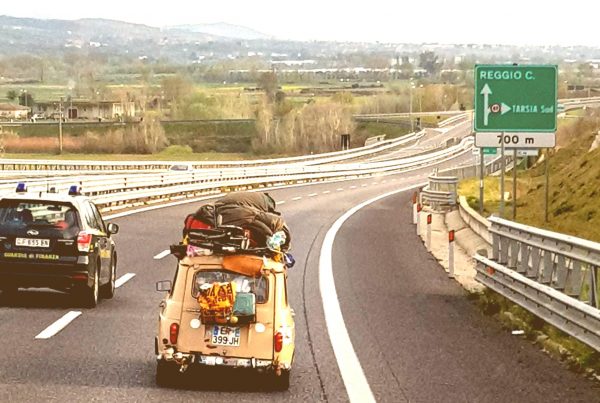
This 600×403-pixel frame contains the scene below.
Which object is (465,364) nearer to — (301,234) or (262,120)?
(301,234)

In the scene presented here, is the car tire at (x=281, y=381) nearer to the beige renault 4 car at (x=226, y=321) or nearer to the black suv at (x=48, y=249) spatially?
the beige renault 4 car at (x=226, y=321)

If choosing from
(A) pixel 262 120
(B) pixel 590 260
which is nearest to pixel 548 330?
(B) pixel 590 260

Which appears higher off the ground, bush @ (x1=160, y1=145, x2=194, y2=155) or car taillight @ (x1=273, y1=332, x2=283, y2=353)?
car taillight @ (x1=273, y1=332, x2=283, y2=353)

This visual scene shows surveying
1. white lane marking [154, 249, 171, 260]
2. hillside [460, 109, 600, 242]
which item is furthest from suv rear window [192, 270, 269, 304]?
hillside [460, 109, 600, 242]

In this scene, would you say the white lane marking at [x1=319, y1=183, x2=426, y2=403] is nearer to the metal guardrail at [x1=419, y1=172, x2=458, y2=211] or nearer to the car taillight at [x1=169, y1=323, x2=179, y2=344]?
the car taillight at [x1=169, y1=323, x2=179, y2=344]

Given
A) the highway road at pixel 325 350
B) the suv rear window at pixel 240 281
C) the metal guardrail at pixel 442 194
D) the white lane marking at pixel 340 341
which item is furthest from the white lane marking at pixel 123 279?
the metal guardrail at pixel 442 194

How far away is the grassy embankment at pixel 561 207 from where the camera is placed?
12641mm

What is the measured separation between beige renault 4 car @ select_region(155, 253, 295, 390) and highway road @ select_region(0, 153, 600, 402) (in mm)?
251

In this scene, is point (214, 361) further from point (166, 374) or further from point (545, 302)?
point (545, 302)

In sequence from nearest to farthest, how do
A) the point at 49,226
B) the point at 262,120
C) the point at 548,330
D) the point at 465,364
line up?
the point at 465,364 → the point at 548,330 → the point at 49,226 → the point at 262,120

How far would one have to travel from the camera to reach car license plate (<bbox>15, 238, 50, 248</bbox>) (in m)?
15.9

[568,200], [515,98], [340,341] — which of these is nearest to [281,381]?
[340,341]

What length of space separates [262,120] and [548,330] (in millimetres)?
150425

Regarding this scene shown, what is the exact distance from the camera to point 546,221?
31.5 meters
